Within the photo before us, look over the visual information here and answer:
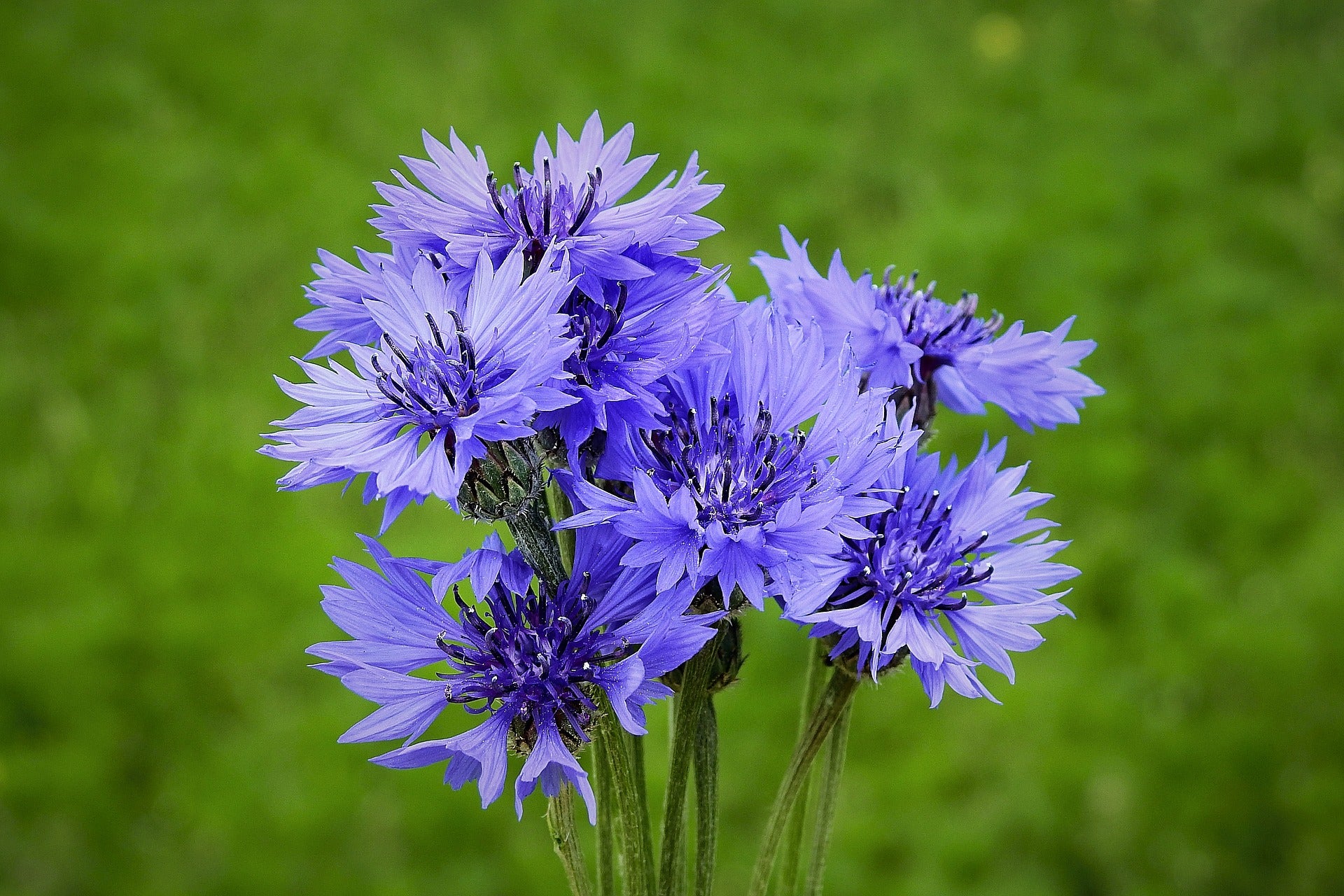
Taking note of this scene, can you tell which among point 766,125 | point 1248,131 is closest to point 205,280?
point 766,125

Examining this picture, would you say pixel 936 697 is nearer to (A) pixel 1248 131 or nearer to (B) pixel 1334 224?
(B) pixel 1334 224

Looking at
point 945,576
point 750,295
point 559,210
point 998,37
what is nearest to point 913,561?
point 945,576

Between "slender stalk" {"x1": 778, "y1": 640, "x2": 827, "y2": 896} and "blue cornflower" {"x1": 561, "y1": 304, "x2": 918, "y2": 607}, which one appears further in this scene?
"slender stalk" {"x1": 778, "y1": 640, "x2": 827, "y2": 896}

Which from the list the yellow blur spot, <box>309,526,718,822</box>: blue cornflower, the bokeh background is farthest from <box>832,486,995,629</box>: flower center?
the yellow blur spot

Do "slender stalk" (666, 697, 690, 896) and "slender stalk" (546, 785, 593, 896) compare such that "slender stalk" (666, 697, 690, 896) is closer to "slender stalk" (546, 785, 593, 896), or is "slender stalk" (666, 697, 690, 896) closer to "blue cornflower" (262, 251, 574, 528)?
"slender stalk" (546, 785, 593, 896)

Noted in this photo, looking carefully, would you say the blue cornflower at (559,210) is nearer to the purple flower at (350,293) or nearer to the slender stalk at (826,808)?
the purple flower at (350,293)

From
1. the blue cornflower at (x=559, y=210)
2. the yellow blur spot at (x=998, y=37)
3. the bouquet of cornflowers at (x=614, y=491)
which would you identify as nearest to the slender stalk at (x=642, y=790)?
the bouquet of cornflowers at (x=614, y=491)
